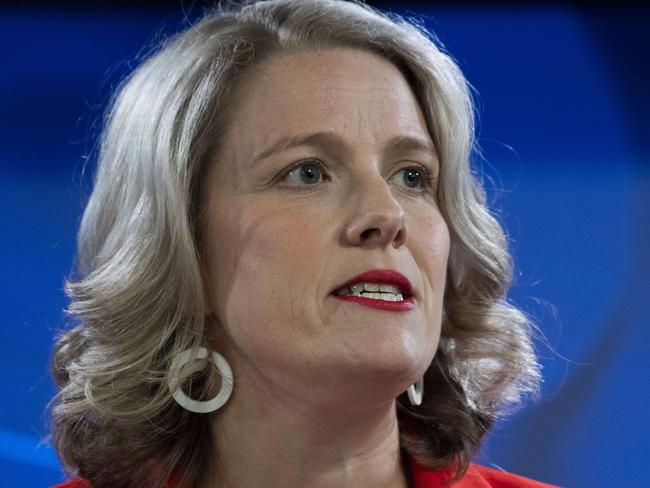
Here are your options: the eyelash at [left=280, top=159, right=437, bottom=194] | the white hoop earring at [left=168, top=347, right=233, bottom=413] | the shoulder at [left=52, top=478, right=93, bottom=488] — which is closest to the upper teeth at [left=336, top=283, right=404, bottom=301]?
the eyelash at [left=280, top=159, right=437, bottom=194]

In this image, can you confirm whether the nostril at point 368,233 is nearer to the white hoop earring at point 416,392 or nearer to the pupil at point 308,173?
the pupil at point 308,173

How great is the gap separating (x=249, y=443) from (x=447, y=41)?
1.40 m

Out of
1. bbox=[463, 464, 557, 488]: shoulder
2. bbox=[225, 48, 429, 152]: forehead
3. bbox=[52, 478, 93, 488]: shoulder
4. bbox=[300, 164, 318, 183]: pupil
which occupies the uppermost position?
bbox=[225, 48, 429, 152]: forehead

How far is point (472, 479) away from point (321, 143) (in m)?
0.82

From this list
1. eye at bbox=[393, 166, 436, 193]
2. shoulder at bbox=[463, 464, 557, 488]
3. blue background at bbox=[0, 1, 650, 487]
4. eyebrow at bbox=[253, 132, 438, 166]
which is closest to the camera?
eyebrow at bbox=[253, 132, 438, 166]

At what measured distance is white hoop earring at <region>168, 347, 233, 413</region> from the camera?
1.96 metres

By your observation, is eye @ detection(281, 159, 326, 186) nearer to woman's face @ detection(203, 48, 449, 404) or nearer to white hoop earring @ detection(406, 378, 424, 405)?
woman's face @ detection(203, 48, 449, 404)

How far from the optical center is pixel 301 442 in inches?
74.5

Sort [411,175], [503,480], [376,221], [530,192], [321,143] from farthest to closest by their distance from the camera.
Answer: [530,192] → [503,480] → [411,175] → [321,143] → [376,221]

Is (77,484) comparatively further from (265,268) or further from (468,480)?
(468,480)

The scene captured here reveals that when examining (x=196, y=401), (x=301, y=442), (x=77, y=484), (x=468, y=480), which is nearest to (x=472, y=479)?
(x=468, y=480)

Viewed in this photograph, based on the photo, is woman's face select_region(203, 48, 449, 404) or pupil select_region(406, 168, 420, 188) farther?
pupil select_region(406, 168, 420, 188)

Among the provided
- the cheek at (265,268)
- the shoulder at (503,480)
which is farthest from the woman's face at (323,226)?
the shoulder at (503,480)

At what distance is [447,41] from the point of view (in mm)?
2842
